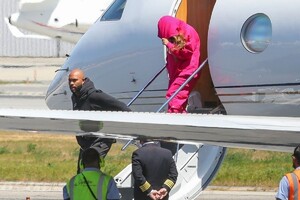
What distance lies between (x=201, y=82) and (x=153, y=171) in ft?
9.46

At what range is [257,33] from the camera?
1319 cm

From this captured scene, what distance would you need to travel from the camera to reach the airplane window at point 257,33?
13.0m

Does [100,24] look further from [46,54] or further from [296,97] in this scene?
[46,54]

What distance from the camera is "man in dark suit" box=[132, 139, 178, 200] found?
12031 millimetres

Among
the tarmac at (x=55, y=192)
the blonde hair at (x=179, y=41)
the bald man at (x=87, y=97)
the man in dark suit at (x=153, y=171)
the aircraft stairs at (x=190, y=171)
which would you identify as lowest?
the tarmac at (x=55, y=192)

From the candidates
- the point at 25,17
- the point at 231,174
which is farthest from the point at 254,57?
the point at 25,17

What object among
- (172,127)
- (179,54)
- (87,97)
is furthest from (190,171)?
(172,127)

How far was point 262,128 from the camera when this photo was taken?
941 cm

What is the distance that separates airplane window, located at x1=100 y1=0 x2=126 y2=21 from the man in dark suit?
3629 millimetres

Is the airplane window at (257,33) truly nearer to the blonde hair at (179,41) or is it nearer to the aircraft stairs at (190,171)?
the blonde hair at (179,41)

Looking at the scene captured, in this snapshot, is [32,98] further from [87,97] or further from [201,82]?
[87,97]

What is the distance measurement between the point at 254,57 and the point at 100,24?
3.35m

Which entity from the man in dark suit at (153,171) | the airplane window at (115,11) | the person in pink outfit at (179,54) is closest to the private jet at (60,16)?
the airplane window at (115,11)

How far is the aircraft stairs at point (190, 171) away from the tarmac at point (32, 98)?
376 cm
